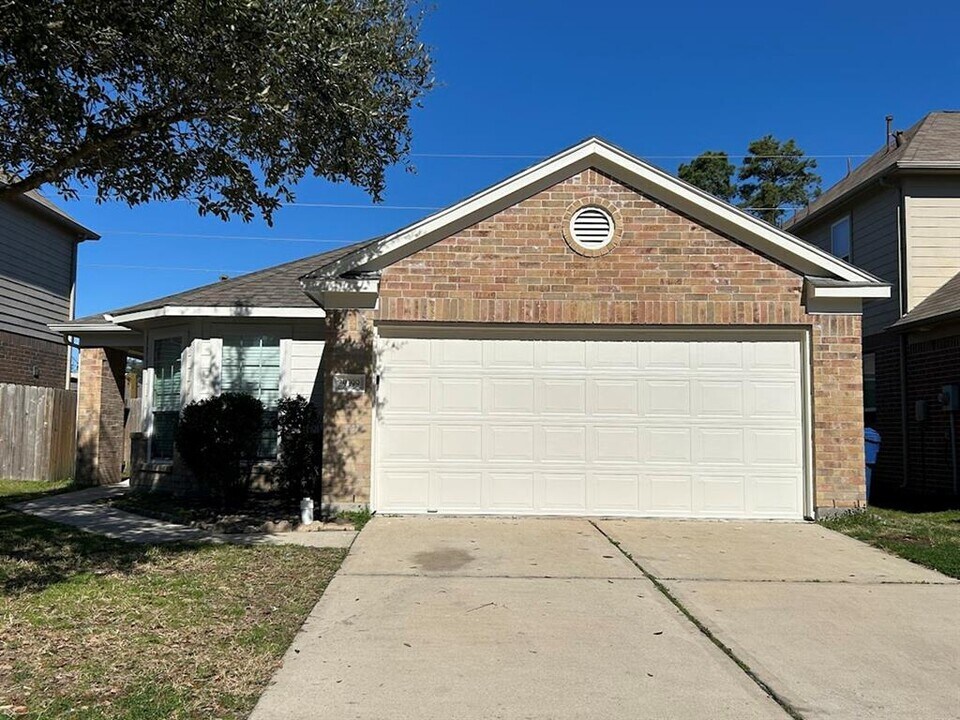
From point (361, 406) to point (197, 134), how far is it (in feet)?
12.1

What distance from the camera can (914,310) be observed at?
1236cm

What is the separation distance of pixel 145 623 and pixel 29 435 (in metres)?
12.0

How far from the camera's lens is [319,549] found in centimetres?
→ 737

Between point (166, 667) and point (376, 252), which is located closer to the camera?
point (166, 667)

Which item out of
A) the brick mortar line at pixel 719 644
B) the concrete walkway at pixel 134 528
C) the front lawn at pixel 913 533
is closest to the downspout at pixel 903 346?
the front lawn at pixel 913 533

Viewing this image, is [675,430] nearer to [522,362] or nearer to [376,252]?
[522,362]

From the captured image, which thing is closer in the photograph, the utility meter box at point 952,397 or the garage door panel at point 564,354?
the garage door panel at point 564,354

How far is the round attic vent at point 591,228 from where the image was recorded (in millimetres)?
9398

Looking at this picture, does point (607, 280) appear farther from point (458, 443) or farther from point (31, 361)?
point (31, 361)

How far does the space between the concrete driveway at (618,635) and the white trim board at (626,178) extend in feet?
11.7

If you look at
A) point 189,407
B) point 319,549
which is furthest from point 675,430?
point 189,407

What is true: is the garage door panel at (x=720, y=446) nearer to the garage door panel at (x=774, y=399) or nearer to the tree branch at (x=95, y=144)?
the garage door panel at (x=774, y=399)

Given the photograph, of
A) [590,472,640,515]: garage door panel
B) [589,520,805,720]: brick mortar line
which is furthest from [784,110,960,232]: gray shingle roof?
[589,520,805,720]: brick mortar line

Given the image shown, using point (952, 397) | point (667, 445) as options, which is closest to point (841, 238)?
point (952, 397)
